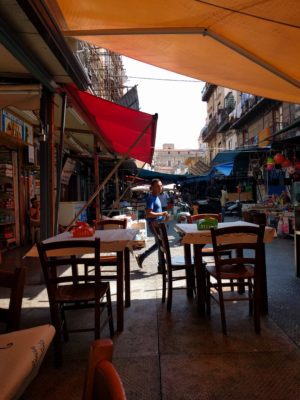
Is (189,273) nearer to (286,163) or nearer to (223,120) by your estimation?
(286,163)

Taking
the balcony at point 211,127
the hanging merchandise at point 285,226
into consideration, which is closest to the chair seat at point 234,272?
the hanging merchandise at point 285,226

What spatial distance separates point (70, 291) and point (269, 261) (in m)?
5.04

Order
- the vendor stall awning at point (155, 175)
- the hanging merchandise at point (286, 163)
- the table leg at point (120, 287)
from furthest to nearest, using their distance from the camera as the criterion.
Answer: the vendor stall awning at point (155, 175)
the hanging merchandise at point (286, 163)
the table leg at point (120, 287)

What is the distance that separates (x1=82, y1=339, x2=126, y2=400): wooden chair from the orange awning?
3199 mm

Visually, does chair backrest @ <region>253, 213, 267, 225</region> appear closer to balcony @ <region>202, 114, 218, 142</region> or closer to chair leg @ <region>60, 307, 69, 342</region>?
chair leg @ <region>60, 307, 69, 342</region>

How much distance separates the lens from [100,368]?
93 cm

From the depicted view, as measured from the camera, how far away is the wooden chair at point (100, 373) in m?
0.86

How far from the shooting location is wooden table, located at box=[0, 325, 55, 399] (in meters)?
1.02

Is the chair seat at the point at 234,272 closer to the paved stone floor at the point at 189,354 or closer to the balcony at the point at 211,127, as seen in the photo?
the paved stone floor at the point at 189,354

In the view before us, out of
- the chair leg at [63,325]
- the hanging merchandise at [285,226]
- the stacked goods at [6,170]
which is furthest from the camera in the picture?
the hanging merchandise at [285,226]

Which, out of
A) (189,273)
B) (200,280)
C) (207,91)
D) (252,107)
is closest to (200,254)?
(200,280)

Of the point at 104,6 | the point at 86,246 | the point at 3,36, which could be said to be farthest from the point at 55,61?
the point at 86,246

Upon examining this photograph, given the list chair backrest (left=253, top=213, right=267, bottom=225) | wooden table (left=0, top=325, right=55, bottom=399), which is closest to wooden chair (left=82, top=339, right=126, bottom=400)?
wooden table (left=0, top=325, right=55, bottom=399)

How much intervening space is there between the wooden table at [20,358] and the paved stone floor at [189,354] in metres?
1.49
